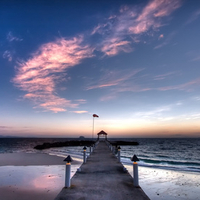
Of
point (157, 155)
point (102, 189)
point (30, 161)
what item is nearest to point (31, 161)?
point (30, 161)

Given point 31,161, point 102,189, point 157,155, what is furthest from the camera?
point 157,155

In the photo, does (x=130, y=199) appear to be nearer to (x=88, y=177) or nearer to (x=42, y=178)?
(x=88, y=177)

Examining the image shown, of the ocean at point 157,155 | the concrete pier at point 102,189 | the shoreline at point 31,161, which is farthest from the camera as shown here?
the ocean at point 157,155

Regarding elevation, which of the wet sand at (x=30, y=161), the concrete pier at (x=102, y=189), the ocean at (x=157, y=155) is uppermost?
the concrete pier at (x=102, y=189)

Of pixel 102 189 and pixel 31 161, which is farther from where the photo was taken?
pixel 31 161

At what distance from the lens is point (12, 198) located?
Answer: 8.27 metres

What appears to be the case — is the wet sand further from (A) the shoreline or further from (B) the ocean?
(B) the ocean

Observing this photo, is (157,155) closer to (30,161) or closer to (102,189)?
(30,161)

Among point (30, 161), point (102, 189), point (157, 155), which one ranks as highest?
point (102, 189)

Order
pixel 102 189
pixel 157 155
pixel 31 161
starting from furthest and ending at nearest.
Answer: pixel 157 155, pixel 31 161, pixel 102 189

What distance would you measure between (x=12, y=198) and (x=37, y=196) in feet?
4.12

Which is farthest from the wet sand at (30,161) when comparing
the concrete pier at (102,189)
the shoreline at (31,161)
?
the concrete pier at (102,189)

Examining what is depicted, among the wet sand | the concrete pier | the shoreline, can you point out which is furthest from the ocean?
the concrete pier

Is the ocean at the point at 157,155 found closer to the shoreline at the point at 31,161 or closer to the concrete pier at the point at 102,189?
the shoreline at the point at 31,161
